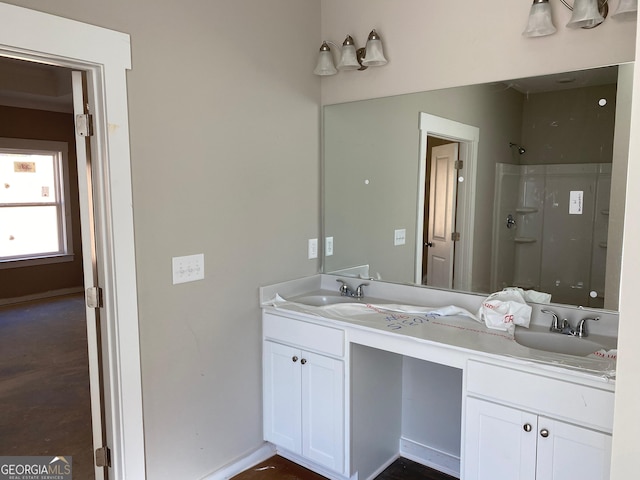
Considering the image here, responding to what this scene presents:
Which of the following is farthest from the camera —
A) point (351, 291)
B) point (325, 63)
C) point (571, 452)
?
point (351, 291)

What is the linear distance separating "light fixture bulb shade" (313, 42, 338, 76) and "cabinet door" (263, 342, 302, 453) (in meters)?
1.55

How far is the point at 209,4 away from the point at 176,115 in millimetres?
568

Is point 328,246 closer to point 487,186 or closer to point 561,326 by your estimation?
point 487,186

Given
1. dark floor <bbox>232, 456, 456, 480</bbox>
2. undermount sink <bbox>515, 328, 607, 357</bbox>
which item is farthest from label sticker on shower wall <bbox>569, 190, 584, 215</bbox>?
dark floor <bbox>232, 456, 456, 480</bbox>

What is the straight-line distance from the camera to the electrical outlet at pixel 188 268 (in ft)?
6.94

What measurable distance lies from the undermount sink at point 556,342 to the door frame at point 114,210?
1.66 m

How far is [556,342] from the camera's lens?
77.5 inches

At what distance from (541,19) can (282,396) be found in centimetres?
215

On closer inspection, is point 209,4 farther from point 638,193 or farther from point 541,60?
point 638,193

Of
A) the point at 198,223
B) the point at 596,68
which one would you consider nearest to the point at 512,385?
the point at 596,68

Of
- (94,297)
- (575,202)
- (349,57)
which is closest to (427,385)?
(575,202)

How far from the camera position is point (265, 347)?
252cm

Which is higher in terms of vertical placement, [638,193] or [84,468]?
[638,193]

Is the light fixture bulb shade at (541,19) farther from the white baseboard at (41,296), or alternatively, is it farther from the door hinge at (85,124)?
the white baseboard at (41,296)
